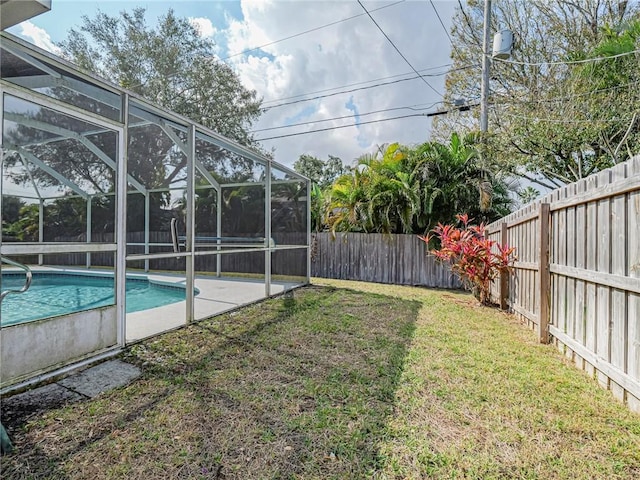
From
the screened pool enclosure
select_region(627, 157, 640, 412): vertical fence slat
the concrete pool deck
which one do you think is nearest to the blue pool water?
the screened pool enclosure

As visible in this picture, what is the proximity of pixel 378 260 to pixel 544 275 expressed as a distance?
5.33 meters

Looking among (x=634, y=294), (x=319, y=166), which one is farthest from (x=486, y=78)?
(x=319, y=166)

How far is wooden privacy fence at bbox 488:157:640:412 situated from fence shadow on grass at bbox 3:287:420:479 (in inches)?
60.5

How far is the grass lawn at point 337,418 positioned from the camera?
1.79 meters

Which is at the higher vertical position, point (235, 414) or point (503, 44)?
point (503, 44)

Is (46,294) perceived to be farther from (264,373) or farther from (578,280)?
(578,280)

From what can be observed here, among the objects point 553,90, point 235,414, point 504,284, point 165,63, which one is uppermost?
point 165,63

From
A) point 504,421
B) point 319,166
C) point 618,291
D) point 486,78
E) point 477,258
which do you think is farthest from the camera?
point 319,166

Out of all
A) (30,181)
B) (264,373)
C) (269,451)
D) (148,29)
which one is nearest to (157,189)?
(30,181)

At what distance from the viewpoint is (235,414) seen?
7.55 ft

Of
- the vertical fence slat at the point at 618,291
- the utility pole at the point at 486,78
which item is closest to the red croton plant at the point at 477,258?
the vertical fence slat at the point at 618,291

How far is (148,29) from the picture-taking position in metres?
Result: 14.5

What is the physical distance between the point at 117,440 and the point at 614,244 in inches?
140

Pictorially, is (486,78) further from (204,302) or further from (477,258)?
(204,302)
